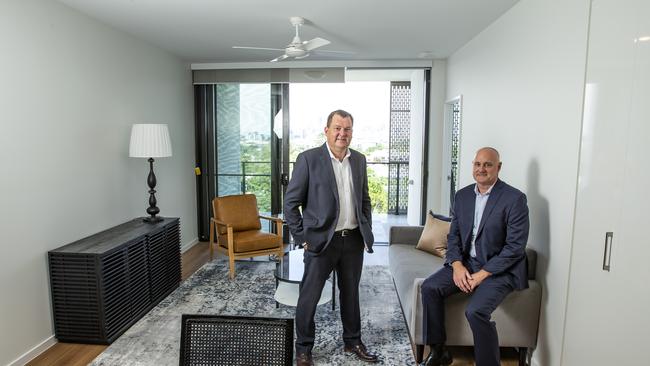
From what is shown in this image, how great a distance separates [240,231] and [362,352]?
86.8 inches

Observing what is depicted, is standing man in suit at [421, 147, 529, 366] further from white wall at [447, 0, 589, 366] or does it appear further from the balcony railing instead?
the balcony railing

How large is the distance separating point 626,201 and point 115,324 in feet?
10.1

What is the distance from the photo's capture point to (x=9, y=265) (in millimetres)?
2393

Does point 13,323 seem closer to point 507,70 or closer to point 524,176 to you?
point 524,176

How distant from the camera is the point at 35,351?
2566 mm

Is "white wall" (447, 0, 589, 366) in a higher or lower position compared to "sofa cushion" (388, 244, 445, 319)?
higher

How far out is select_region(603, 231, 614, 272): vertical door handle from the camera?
1.78 meters

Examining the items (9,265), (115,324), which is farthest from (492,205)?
(9,265)

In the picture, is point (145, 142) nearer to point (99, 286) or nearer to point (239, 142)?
point (99, 286)

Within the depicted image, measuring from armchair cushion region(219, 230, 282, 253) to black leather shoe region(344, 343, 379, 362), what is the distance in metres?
1.63

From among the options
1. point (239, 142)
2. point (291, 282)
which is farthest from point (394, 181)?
point (291, 282)

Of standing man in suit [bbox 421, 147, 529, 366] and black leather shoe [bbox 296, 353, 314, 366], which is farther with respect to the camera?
black leather shoe [bbox 296, 353, 314, 366]

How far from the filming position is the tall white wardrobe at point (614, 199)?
1594mm

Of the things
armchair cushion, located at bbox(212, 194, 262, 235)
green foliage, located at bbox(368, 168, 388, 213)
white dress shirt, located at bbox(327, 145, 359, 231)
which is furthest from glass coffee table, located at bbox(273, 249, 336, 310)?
green foliage, located at bbox(368, 168, 388, 213)
